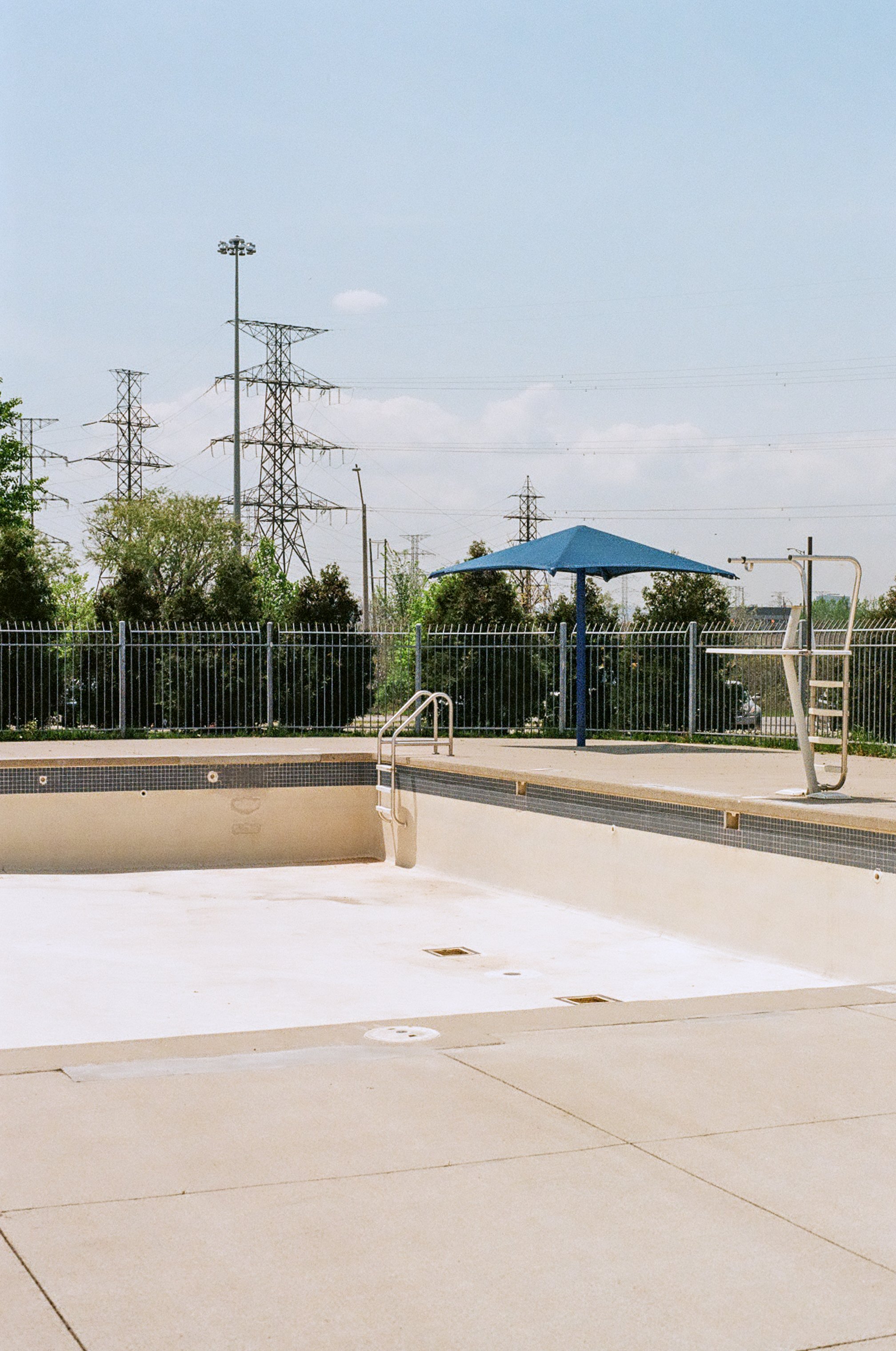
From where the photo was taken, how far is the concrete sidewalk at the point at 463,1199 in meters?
2.75

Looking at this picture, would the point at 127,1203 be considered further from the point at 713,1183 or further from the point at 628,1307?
the point at 713,1183

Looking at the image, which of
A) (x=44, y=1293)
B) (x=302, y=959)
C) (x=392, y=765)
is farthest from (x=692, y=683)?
(x=44, y=1293)

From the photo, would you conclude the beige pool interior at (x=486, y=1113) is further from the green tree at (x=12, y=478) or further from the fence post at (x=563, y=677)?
the green tree at (x=12, y=478)

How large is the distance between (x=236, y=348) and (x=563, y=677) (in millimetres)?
33846

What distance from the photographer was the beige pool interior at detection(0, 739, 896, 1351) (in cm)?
283

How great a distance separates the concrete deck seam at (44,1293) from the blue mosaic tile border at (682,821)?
18.6 ft

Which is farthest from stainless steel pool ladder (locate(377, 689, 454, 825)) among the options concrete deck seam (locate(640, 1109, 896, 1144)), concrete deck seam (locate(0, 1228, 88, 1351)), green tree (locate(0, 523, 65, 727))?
concrete deck seam (locate(0, 1228, 88, 1351))

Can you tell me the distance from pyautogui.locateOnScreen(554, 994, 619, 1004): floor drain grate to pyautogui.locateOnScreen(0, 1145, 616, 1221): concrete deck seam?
12.2 feet

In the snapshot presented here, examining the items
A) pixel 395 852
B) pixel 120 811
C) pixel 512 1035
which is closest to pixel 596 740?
pixel 395 852

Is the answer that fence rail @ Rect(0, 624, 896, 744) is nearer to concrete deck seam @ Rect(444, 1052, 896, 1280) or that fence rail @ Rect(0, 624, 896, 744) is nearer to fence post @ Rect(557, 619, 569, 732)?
fence post @ Rect(557, 619, 569, 732)

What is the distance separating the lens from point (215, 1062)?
15.3 ft

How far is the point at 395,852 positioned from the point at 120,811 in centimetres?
269

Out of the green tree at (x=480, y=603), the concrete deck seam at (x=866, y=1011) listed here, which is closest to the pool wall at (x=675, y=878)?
the concrete deck seam at (x=866, y=1011)

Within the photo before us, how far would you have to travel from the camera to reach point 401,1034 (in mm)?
5156
